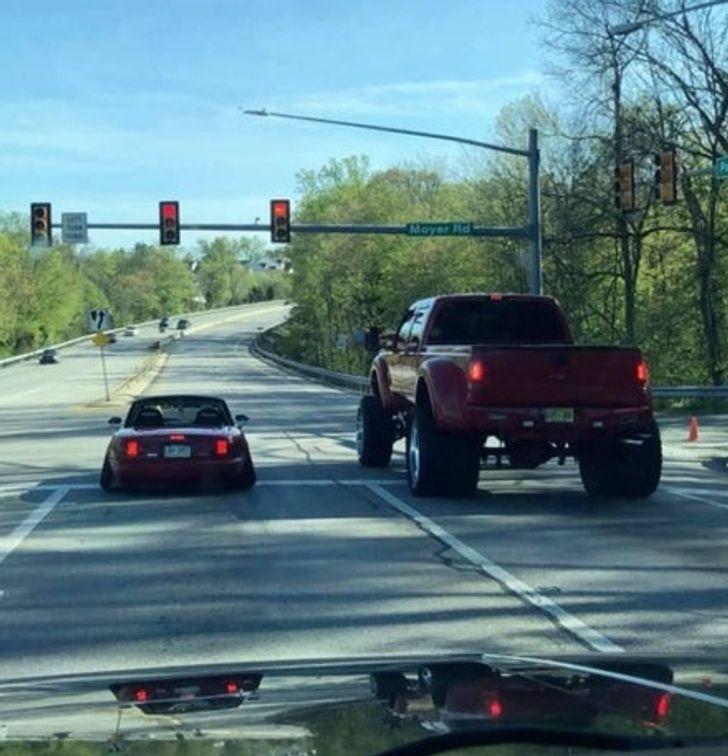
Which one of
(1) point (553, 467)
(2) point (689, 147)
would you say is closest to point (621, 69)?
(2) point (689, 147)

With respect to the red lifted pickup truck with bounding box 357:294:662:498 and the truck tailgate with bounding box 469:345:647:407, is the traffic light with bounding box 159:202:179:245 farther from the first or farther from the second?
the truck tailgate with bounding box 469:345:647:407

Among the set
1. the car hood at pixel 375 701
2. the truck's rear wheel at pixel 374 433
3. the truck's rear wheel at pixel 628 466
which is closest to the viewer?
the car hood at pixel 375 701

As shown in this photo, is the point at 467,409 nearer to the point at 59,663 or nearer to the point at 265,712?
the point at 59,663

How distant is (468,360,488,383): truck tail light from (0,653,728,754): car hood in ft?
34.5

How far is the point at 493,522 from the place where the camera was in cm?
1410

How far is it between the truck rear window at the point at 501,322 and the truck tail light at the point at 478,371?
2.71m

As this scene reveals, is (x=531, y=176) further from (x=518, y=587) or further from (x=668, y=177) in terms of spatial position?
(x=518, y=587)

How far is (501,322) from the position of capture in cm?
1792

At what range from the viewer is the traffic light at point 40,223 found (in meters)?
36.6

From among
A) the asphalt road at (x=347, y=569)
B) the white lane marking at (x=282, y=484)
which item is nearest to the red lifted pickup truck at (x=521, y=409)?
the asphalt road at (x=347, y=569)

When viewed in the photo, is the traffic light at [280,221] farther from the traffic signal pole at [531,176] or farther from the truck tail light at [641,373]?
Answer: the truck tail light at [641,373]

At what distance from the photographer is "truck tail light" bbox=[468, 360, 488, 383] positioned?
14914 mm

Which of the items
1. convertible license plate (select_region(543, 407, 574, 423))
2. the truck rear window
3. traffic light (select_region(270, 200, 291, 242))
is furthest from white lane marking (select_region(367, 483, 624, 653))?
traffic light (select_region(270, 200, 291, 242))

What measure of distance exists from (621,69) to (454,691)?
133 ft
